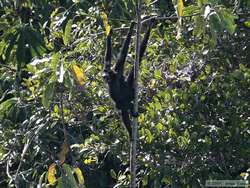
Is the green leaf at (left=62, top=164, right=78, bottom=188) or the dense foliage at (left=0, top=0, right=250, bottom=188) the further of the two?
the dense foliage at (left=0, top=0, right=250, bottom=188)

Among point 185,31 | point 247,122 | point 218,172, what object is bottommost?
point 218,172

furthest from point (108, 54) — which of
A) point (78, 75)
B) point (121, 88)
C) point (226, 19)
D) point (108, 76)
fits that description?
point (226, 19)

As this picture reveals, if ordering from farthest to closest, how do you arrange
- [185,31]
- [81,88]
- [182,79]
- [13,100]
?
[13,100] < [185,31] < [182,79] < [81,88]

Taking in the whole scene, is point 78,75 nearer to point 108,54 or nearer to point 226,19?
point 226,19

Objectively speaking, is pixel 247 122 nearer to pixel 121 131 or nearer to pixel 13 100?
pixel 121 131

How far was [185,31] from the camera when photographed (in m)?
4.67

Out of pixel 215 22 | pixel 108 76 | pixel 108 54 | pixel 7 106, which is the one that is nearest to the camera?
pixel 215 22

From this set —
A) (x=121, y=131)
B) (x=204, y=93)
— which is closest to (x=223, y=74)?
(x=204, y=93)

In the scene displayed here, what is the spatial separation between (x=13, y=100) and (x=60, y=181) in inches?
101

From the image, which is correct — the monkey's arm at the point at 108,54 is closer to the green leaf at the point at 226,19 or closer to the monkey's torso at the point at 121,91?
the monkey's torso at the point at 121,91

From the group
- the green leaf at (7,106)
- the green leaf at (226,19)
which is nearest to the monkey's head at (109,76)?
the green leaf at (226,19)

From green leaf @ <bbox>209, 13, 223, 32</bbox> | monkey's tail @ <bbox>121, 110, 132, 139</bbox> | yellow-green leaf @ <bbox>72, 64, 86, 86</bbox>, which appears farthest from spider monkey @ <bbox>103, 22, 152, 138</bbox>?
green leaf @ <bbox>209, 13, 223, 32</bbox>

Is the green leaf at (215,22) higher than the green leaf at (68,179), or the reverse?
the green leaf at (215,22)

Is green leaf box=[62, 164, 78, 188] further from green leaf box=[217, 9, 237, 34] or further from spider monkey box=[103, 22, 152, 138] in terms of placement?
spider monkey box=[103, 22, 152, 138]
